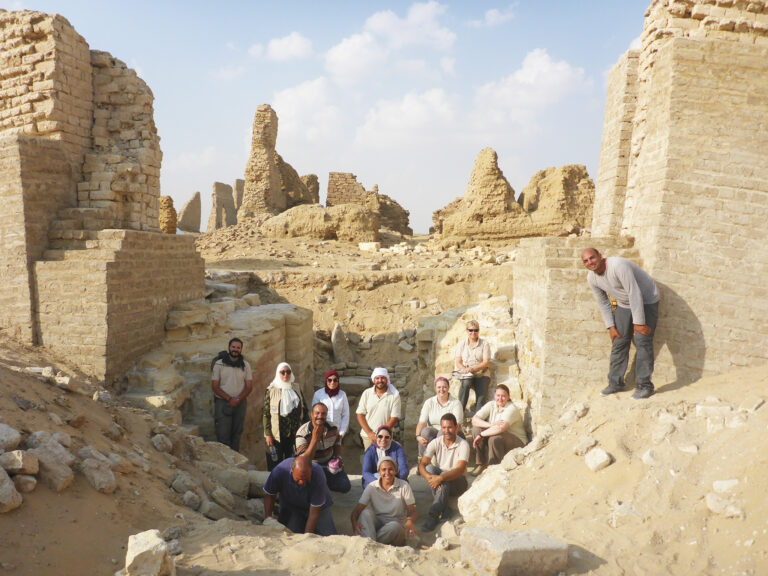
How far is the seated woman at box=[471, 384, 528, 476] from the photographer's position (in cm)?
540

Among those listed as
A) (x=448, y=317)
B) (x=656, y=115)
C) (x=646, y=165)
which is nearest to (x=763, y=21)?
(x=656, y=115)

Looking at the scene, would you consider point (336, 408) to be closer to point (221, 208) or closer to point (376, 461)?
point (376, 461)

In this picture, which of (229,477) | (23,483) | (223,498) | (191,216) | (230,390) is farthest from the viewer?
(191,216)

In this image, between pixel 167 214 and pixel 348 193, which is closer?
pixel 167 214

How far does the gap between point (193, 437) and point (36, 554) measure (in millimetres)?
2871

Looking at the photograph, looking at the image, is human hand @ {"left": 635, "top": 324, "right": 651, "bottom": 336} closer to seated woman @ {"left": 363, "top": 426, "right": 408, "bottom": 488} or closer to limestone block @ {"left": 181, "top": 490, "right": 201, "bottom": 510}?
seated woman @ {"left": 363, "top": 426, "right": 408, "bottom": 488}

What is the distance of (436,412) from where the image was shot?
568cm

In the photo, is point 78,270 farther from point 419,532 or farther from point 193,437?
point 419,532

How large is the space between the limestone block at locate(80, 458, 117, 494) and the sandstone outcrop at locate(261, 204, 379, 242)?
→ 14.5m

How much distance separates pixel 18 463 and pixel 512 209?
16301 millimetres

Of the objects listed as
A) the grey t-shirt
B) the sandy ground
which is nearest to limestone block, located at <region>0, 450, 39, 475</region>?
the sandy ground

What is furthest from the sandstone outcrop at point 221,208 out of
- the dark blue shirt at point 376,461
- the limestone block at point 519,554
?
the limestone block at point 519,554

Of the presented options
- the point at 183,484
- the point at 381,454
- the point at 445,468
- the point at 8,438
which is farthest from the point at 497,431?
the point at 8,438

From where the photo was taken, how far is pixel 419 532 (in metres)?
4.73
